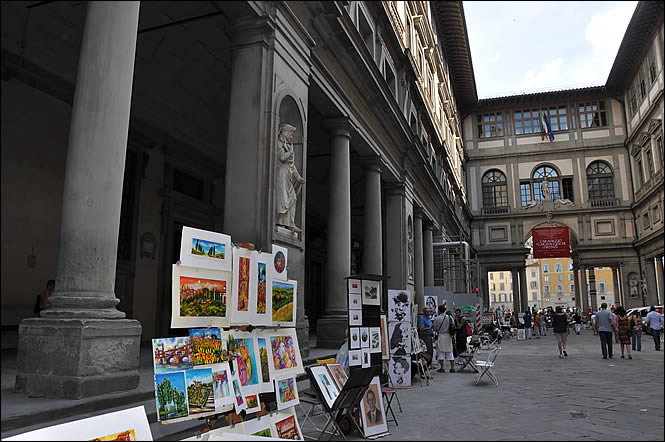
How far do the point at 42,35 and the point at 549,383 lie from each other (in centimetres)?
1148

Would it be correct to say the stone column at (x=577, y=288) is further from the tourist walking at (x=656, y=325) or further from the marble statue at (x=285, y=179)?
the marble statue at (x=285, y=179)

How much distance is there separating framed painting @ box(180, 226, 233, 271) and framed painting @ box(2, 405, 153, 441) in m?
1.52

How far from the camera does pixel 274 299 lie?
18.1 feet

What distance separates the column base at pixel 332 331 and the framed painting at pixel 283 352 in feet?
18.0

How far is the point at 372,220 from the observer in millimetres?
15070

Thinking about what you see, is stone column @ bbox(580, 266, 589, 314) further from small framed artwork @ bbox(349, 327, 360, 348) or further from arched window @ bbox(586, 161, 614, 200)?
small framed artwork @ bbox(349, 327, 360, 348)

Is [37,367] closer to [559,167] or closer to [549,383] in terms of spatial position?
[549,383]

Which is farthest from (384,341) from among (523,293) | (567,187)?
(567,187)

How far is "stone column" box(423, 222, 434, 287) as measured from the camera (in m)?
23.9

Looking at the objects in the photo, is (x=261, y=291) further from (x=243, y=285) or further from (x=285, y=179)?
(x=285, y=179)

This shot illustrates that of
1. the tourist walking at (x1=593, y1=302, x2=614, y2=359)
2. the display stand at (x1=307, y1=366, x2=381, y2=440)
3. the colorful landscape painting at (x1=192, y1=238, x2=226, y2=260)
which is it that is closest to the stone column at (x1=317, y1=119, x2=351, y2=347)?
the display stand at (x1=307, y1=366, x2=381, y2=440)

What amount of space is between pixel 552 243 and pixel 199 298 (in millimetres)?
35086

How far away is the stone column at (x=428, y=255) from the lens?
2394cm

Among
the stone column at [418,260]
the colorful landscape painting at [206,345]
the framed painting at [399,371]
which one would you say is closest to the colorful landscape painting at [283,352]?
the colorful landscape painting at [206,345]
